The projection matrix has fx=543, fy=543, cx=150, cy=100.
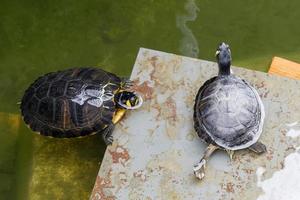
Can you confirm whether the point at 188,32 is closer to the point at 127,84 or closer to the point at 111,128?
the point at 127,84

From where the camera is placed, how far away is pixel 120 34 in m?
4.08

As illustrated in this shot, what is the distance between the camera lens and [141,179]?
2.81m

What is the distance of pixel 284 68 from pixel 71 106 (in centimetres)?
146

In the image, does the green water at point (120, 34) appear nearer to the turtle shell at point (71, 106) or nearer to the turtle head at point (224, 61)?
the turtle shell at point (71, 106)

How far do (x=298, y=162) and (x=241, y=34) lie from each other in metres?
1.44

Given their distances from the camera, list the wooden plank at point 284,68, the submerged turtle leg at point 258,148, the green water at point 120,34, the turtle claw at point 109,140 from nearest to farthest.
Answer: the submerged turtle leg at point 258,148 < the turtle claw at point 109,140 < the wooden plank at point 284,68 < the green water at point 120,34

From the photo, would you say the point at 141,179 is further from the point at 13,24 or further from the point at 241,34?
the point at 13,24

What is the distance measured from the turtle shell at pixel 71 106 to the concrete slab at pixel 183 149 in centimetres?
15

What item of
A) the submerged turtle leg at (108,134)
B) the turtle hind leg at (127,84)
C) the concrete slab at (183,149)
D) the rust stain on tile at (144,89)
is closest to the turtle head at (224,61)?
the concrete slab at (183,149)

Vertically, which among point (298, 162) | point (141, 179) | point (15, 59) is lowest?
point (15, 59)

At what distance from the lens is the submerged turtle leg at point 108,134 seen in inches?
116

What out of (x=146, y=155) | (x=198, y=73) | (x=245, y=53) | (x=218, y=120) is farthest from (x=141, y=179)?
(x=245, y=53)

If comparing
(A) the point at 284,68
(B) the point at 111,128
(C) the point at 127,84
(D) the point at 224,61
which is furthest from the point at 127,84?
(A) the point at 284,68

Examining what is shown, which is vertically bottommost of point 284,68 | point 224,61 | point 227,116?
point 284,68
